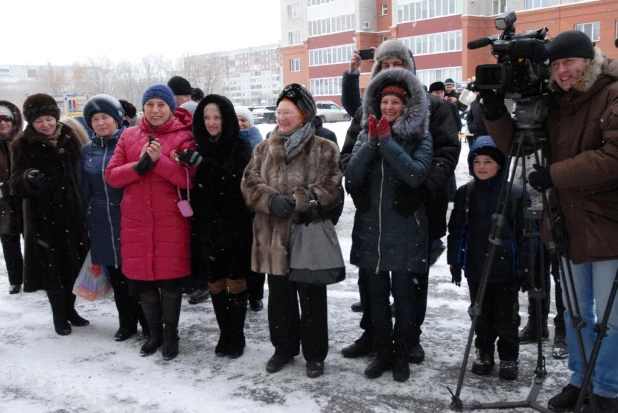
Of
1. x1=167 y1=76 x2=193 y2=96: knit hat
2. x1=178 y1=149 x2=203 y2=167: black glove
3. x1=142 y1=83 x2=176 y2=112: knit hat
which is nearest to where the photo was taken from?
x1=178 y1=149 x2=203 y2=167: black glove

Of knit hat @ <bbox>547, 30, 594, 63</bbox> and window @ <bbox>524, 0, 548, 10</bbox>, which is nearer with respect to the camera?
knit hat @ <bbox>547, 30, 594, 63</bbox>

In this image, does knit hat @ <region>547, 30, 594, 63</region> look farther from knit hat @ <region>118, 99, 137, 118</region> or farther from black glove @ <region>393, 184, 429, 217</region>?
knit hat @ <region>118, 99, 137, 118</region>

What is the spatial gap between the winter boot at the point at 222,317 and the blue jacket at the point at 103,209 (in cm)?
86

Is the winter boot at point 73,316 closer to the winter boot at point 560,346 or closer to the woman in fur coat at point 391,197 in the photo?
the woman in fur coat at point 391,197

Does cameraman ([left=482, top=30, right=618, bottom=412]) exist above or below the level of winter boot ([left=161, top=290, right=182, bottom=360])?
above

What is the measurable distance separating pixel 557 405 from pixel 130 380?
268 cm

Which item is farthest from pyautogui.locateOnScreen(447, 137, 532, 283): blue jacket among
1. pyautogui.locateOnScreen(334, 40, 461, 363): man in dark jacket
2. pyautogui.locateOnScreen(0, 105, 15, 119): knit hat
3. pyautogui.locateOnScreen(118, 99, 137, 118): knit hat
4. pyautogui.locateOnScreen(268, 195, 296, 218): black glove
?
pyautogui.locateOnScreen(118, 99, 137, 118): knit hat

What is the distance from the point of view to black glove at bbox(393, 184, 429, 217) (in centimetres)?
323

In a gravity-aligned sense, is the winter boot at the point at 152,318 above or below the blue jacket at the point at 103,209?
below

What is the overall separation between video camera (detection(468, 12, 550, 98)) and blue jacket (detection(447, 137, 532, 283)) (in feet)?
2.01

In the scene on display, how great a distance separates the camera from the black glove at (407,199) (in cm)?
323

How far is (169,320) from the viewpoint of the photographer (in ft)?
12.8

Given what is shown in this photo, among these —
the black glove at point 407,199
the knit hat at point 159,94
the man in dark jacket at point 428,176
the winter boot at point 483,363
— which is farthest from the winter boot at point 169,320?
the winter boot at point 483,363

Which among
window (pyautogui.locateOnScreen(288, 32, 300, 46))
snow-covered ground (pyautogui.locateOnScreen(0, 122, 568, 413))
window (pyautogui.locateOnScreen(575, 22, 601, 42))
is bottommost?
snow-covered ground (pyautogui.locateOnScreen(0, 122, 568, 413))
